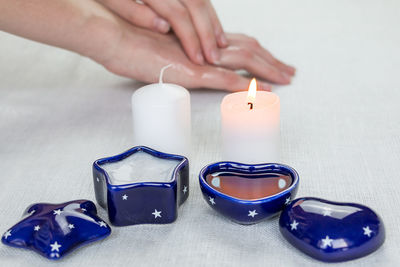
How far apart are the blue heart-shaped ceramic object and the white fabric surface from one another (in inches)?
0.8

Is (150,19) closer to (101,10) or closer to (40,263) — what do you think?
(101,10)

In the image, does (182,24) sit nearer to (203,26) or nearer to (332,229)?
(203,26)

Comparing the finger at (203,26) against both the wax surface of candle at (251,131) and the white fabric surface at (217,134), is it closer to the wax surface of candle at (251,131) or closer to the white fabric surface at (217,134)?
the white fabric surface at (217,134)

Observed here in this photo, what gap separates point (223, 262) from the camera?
2.14 ft

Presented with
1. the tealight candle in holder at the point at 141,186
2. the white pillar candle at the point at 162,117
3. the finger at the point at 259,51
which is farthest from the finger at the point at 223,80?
the tealight candle in holder at the point at 141,186

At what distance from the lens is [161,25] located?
1.15 m

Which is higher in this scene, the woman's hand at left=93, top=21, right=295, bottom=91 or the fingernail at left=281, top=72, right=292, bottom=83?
the woman's hand at left=93, top=21, right=295, bottom=91

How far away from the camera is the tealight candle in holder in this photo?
690 millimetres

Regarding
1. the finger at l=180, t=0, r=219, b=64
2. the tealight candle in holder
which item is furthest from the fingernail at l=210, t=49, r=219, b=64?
the tealight candle in holder

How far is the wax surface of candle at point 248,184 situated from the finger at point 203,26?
46 centimetres

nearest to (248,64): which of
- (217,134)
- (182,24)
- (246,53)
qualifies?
(246,53)

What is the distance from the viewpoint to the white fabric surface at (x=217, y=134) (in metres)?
0.68

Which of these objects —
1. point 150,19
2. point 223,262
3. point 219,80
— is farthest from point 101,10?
point 223,262

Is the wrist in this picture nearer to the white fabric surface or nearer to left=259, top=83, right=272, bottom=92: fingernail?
the white fabric surface
